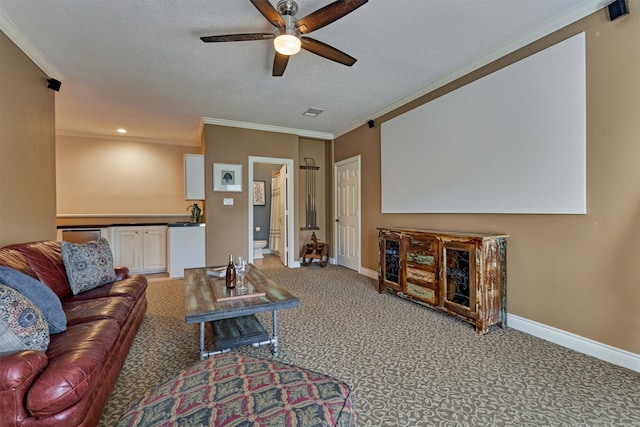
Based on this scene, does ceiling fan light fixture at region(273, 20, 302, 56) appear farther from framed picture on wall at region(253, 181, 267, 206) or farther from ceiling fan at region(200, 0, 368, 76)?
framed picture on wall at region(253, 181, 267, 206)

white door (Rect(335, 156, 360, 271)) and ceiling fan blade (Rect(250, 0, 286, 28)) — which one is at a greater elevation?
ceiling fan blade (Rect(250, 0, 286, 28))

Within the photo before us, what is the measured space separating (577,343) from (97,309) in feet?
12.0

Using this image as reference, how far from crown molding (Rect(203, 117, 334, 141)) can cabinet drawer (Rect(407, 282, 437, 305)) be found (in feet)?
11.9

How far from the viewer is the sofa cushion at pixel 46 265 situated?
2.12 metres

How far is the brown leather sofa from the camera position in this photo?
44.4 inches

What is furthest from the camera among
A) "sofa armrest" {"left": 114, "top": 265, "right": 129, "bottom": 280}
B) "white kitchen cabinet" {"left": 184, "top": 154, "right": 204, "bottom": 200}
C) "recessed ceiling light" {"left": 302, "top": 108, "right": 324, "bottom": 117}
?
"white kitchen cabinet" {"left": 184, "top": 154, "right": 204, "bottom": 200}

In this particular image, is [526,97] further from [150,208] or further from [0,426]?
[150,208]

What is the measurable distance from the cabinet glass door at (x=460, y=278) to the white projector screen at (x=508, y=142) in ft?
1.86

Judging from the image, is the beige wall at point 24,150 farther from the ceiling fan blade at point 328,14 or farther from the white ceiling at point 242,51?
the ceiling fan blade at point 328,14

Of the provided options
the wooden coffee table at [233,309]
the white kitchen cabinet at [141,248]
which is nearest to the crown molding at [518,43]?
the wooden coffee table at [233,309]

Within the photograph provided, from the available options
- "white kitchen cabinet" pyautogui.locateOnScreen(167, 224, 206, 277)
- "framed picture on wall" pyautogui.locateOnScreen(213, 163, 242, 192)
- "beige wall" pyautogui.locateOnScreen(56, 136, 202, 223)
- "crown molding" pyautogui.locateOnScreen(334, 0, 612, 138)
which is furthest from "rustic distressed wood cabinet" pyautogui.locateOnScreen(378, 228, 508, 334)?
"beige wall" pyautogui.locateOnScreen(56, 136, 202, 223)

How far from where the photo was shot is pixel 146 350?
7.43ft

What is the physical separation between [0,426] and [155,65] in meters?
3.19

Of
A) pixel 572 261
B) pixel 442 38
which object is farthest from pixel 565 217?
pixel 442 38
